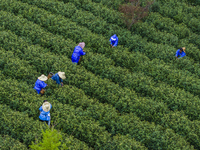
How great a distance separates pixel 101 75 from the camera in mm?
12758

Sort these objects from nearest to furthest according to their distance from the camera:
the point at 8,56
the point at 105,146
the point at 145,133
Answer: the point at 105,146 → the point at 145,133 → the point at 8,56

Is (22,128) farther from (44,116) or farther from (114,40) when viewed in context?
(114,40)

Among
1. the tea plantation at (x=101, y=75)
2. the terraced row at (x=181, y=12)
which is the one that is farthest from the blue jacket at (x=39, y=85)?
the terraced row at (x=181, y=12)

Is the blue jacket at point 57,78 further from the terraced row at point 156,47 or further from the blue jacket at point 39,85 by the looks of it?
the terraced row at point 156,47

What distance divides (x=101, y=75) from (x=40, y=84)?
3.61 metres

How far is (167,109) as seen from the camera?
11.5 metres

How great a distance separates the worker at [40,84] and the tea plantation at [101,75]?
370mm

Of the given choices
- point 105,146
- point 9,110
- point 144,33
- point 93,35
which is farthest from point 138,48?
point 9,110

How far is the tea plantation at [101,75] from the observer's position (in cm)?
986

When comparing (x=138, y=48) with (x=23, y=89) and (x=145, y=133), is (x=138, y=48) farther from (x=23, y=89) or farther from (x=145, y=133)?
(x=23, y=89)

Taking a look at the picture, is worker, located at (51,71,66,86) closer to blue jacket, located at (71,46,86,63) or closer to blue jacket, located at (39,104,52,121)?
blue jacket, located at (71,46,86,63)

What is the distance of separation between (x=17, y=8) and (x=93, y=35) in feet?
19.4

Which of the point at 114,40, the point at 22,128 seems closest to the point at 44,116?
the point at 22,128

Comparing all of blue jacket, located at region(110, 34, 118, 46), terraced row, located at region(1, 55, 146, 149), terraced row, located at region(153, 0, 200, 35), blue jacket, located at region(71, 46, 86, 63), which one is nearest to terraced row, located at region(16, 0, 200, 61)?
blue jacket, located at region(110, 34, 118, 46)
